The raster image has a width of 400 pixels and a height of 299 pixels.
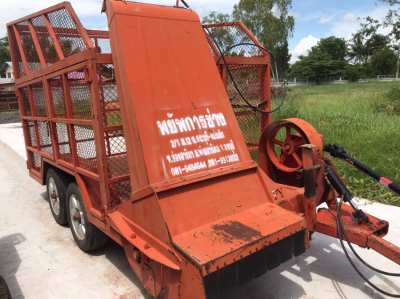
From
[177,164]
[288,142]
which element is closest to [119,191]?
[177,164]

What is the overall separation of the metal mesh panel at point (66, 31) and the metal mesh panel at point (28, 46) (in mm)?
722

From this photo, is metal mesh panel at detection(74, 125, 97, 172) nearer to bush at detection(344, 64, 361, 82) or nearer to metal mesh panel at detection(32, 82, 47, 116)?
metal mesh panel at detection(32, 82, 47, 116)

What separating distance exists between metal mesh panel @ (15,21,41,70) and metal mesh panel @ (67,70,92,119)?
1076 millimetres

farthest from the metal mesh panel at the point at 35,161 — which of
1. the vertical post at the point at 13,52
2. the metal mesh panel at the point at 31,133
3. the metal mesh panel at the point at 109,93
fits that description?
the metal mesh panel at the point at 109,93

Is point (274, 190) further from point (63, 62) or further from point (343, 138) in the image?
point (343, 138)

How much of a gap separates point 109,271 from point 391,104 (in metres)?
12.3

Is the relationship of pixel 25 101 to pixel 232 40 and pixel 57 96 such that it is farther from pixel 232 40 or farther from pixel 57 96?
pixel 232 40

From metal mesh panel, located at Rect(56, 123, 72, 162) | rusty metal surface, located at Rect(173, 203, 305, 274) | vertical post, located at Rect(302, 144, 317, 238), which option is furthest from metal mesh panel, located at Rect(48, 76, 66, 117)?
vertical post, located at Rect(302, 144, 317, 238)

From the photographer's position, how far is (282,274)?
3.36m

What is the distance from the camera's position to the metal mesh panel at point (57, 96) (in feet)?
12.7

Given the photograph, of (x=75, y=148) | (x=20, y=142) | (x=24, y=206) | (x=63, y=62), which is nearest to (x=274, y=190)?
(x=75, y=148)

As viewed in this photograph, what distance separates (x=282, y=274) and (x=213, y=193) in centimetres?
119

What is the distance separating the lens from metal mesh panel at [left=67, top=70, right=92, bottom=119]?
3.32 meters

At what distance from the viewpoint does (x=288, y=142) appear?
11.4 ft
